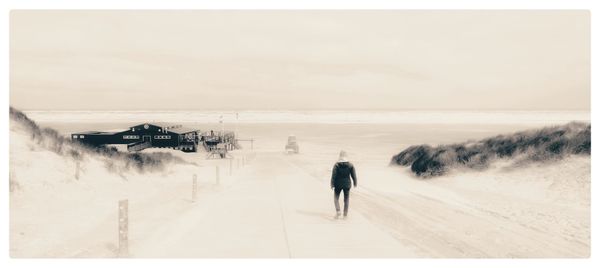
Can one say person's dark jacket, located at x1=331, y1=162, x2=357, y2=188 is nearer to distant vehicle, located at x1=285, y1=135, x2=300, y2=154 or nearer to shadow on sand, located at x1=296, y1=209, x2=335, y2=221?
shadow on sand, located at x1=296, y1=209, x2=335, y2=221

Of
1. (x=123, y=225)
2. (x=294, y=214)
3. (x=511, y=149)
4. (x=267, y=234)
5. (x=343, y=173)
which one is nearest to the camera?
(x=123, y=225)

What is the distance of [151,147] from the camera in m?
41.4

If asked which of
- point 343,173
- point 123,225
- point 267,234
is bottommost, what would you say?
point 267,234

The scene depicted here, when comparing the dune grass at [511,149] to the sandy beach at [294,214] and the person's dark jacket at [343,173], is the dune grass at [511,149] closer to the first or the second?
the sandy beach at [294,214]

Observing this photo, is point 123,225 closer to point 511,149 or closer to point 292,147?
point 511,149

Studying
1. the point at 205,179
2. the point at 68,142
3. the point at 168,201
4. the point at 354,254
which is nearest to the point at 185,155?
the point at 205,179

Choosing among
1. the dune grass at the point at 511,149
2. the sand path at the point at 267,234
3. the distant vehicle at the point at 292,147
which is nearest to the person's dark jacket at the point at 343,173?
the sand path at the point at 267,234

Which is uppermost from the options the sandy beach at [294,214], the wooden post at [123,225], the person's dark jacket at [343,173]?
the person's dark jacket at [343,173]

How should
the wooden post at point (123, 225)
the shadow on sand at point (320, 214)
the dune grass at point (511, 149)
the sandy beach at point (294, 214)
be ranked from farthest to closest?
the dune grass at point (511, 149) → the shadow on sand at point (320, 214) → the sandy beach at point (294, 214) → the wooden post at point (123, 225)

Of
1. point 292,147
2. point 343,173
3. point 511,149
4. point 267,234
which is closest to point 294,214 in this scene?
point 343,173

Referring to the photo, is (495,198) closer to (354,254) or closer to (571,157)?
(571,157)

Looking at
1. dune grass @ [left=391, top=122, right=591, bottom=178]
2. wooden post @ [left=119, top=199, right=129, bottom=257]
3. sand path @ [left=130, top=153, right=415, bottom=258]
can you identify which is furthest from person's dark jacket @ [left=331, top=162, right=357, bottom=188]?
dune grass @ [left=391, top=122, right=591, bottom=178]
